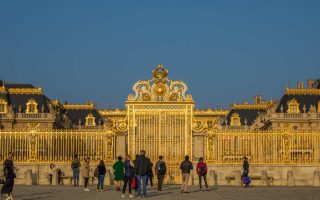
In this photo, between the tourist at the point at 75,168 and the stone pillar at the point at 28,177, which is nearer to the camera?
the tourist at the point at 75,168

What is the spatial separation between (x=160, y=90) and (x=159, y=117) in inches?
50.7

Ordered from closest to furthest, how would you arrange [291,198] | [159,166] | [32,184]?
[291,198] < [159,166] < [32,184]

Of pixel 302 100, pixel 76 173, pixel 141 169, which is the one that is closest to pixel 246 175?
pixel 76 173

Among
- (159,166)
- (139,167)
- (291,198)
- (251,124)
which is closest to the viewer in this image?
(291,198)

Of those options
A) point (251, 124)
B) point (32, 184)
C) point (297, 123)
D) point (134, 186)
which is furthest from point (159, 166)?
point (251, 124)

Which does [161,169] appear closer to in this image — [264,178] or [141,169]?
[141,169]

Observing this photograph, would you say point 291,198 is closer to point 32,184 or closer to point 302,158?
point 302,158

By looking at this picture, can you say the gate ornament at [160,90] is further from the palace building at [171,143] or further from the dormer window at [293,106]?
the dormer window at [293,106]

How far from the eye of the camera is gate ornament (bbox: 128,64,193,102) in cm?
3656

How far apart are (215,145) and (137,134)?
3.79 m

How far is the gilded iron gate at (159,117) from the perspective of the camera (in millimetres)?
36594

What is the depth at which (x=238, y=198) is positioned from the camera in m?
25.5

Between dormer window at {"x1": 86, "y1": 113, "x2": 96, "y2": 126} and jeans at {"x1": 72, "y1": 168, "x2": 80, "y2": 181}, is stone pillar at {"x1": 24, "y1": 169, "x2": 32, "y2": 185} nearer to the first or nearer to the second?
jeans at {"x1": 72, "y1": 168, "x2": 80, "y2": 181}

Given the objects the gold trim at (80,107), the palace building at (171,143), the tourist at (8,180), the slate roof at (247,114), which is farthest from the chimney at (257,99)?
the tourist at (8,180)
